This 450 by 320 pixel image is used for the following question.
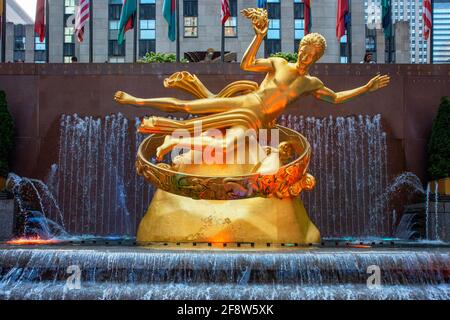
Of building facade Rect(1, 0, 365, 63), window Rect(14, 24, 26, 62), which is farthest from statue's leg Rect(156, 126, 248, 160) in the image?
window Rect(14, 24, 26, 62)

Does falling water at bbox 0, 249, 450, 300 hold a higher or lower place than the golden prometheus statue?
lower

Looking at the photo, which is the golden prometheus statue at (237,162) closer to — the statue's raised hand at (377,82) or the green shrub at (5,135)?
the statue's raised hand at (377,82)

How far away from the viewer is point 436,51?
12181 centimetres

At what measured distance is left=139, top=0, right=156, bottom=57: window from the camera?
51031 mm

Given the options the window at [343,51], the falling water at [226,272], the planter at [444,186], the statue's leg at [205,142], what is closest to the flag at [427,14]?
the planter at [444,186]

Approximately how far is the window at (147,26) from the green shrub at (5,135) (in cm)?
3228

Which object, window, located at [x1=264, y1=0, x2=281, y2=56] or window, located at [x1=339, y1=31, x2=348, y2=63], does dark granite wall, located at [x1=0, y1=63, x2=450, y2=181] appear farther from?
window, located at [x1=339, y1=31, x2=348, y2=63]

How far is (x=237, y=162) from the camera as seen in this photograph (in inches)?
516

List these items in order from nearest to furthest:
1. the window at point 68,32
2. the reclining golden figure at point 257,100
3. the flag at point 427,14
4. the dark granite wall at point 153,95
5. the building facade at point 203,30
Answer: the reclining golden figure at point 257,100 < the dark granite wall at point 153,95 < the flag at point 427,14 < the building facade at point 203,30 < the window at point 68,32

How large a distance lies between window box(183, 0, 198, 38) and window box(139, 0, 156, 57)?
7.22ft

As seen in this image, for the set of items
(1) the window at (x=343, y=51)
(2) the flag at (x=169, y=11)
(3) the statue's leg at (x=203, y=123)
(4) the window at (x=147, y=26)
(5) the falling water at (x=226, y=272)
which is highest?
(4) the window at (x=147, y=26)

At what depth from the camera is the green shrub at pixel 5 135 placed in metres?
18.7
